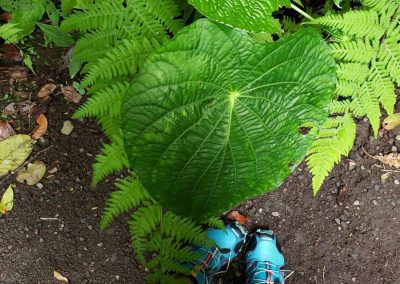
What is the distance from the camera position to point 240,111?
1709 mm

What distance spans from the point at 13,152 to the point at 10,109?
10.8 inches

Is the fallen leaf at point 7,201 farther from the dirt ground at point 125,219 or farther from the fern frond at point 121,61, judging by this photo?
the fern frond at point 121,61

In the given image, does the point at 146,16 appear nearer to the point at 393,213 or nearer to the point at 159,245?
the point at 159,245

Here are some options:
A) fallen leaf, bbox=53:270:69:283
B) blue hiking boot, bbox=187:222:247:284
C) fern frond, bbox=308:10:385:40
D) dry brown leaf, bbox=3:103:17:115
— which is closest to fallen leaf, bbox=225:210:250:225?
blue hiking boot, bbox=187:222:247:284

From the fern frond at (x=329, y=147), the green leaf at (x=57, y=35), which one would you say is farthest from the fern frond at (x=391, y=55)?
the green leaf at (x=57, y=35)

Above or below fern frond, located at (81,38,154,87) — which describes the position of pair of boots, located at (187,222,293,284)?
below

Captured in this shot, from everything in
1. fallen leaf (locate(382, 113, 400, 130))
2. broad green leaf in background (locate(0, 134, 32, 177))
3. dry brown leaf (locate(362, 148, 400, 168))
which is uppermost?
fallen leaf (locate(382, 113, 400, 130))

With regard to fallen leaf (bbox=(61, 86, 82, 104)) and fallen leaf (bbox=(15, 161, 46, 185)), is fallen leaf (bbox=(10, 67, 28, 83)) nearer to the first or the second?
fallen leaf (bbox=(61, 86, 82, 104))

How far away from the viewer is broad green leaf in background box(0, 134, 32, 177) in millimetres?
2574

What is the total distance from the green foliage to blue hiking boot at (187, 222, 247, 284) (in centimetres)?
68

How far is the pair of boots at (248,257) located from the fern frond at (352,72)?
3.52 feet

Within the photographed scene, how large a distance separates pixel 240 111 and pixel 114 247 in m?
1.37

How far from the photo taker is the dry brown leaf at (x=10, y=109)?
8.73 feet

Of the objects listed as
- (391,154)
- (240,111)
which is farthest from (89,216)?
(391,154)
